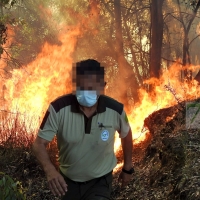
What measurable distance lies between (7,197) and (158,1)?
11251 millimetres

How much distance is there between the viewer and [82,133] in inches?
111

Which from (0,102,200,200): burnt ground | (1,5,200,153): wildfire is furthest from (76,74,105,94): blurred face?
(1,5,200,153): wildfire

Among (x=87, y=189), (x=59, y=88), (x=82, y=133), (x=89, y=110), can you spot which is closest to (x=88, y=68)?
(x=89, y=110)

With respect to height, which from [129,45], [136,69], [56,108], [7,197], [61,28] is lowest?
[7,197]

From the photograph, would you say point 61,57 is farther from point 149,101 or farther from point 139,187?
point 139,187

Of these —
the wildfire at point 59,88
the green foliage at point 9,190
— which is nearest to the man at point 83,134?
the green foliage at point 9,190

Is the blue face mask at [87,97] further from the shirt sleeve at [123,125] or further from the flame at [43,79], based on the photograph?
the flame at [43,79]

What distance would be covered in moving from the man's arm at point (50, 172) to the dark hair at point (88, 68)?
0.64 m

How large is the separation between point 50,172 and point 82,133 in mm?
396

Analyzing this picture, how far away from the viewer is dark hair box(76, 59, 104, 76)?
2.83 metres

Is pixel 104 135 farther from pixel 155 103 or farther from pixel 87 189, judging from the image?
pixel 155 103

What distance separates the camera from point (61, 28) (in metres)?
19.2

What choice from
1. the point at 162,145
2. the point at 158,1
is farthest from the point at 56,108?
the point at 158,1

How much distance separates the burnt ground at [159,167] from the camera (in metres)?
3.96
